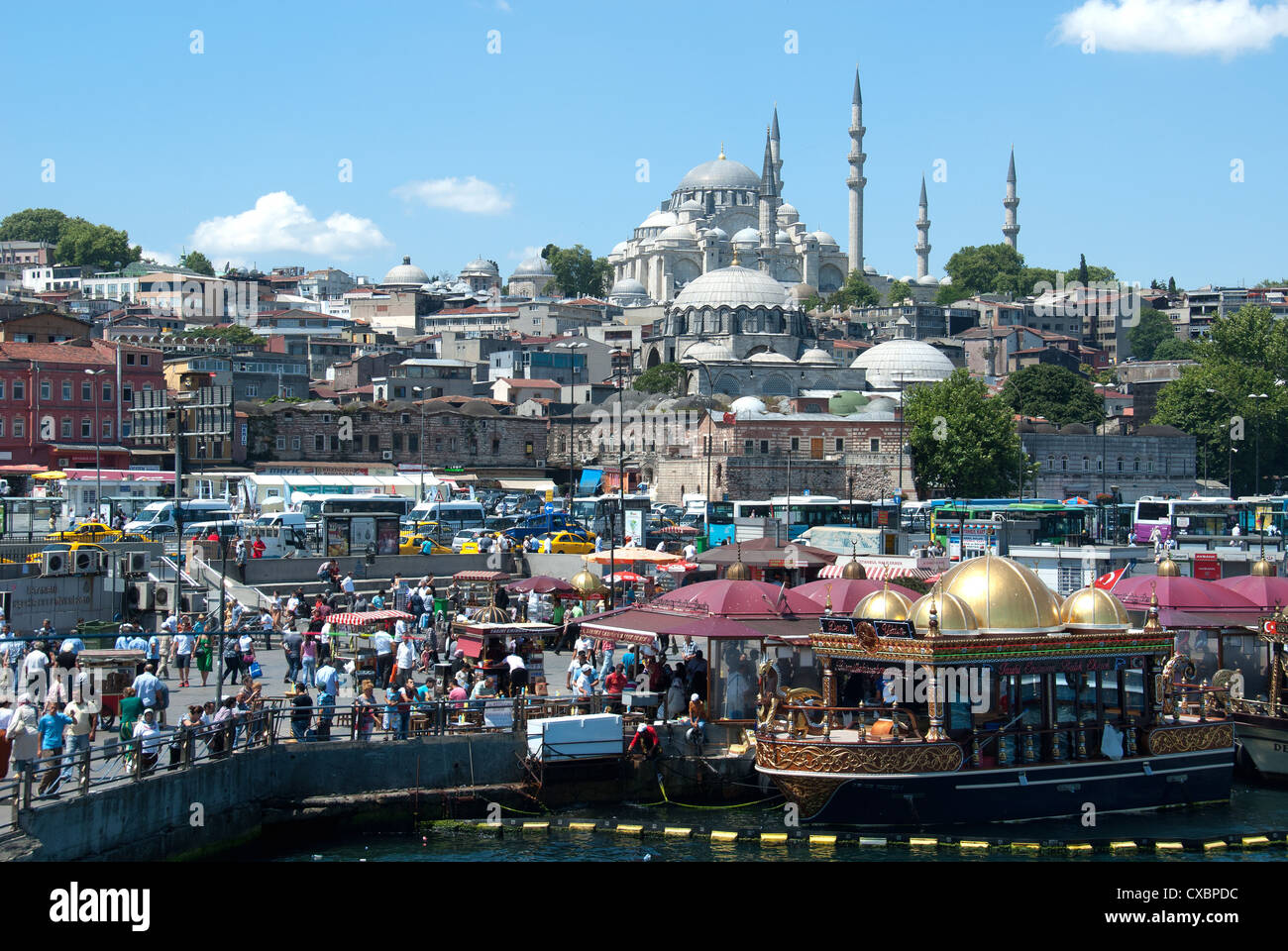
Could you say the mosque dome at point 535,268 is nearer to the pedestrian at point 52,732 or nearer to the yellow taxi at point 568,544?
the yellow taxi at point 568,544

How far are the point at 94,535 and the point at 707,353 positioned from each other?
47422mm

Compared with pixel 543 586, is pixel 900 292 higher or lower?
higher

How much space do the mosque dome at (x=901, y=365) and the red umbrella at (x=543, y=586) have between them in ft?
162

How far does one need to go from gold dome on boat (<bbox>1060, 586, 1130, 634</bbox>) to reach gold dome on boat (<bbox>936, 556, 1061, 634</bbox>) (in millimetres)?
500

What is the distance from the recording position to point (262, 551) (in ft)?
87.6

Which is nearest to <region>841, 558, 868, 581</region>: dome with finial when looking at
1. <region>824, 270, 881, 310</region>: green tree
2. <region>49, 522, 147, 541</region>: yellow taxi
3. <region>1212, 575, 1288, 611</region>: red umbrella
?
<region>1212, 575, 1288, 611</region>: red umbrella

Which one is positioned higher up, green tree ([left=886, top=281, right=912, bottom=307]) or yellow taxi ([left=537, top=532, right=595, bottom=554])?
green tree ([left=886, top=281, right=912, bottom=307])

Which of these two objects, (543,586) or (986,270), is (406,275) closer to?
(986,270)

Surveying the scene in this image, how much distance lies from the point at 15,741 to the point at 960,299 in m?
99.7

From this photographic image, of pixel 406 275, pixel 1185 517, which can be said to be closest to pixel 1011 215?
pixel 406 275

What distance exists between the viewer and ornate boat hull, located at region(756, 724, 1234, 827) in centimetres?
1322

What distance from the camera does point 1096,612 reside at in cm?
1456

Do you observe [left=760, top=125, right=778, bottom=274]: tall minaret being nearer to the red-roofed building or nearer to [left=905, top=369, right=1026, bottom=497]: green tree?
[left=905, top=369, right=1026, bottom=497]: green tree

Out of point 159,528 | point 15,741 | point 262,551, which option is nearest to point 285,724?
point 15,741
